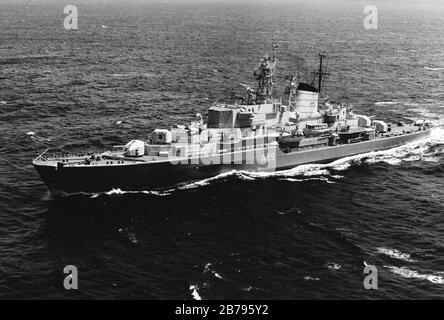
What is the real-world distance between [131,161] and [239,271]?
19502mm

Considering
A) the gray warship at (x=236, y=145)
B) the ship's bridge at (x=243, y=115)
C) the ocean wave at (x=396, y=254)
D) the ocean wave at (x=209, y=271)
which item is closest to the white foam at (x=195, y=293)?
the ocean wave at (x=209, y=271)

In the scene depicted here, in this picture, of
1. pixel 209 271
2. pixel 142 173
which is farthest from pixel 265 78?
pixel 209 271

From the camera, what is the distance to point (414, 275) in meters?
37.2

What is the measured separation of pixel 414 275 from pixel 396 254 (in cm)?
310

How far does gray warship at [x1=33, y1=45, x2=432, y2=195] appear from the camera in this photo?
50125mm

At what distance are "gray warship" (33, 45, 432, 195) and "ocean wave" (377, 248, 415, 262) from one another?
67.6ft

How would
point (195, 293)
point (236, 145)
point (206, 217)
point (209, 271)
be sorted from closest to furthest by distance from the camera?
point (195, 293) → point (209, 271) → point (206, 217) → point (236, 145)

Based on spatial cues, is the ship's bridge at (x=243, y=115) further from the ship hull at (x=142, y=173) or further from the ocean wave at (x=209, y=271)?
the ocean wave at (x=209, y=271)

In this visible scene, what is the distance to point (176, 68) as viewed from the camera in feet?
375

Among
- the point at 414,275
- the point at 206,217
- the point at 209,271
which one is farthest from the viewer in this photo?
the point at 206,217

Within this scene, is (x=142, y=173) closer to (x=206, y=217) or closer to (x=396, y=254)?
(x=206, y=217)
